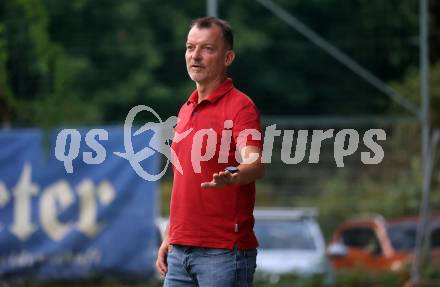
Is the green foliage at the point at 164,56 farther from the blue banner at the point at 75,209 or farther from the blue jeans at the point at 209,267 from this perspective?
the blue jeans at the point at 209,267

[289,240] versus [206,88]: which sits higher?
[206,88]

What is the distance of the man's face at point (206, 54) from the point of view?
5.02 m

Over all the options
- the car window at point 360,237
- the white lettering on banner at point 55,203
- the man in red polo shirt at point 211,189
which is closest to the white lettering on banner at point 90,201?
the white lettering on banner at point 55,203

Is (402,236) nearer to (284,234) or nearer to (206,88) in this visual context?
(284,234)

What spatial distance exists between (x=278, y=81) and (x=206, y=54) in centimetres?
1055

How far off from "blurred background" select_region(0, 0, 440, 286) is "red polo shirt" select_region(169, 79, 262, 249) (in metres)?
6.59

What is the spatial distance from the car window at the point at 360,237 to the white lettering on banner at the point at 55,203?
4.05 m

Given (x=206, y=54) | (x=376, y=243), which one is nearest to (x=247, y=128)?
(x=206, y=54)

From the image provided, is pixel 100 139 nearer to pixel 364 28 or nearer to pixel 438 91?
pixel 364 28

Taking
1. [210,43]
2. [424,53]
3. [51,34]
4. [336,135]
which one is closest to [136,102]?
[51,34]

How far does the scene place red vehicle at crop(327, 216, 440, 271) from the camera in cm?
1293

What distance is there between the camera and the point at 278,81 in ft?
50.9

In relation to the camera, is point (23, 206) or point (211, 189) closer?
point (211, 189)

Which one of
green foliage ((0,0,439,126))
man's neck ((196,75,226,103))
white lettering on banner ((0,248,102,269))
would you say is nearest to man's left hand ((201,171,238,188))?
man's neck ((196,75,226,103))
